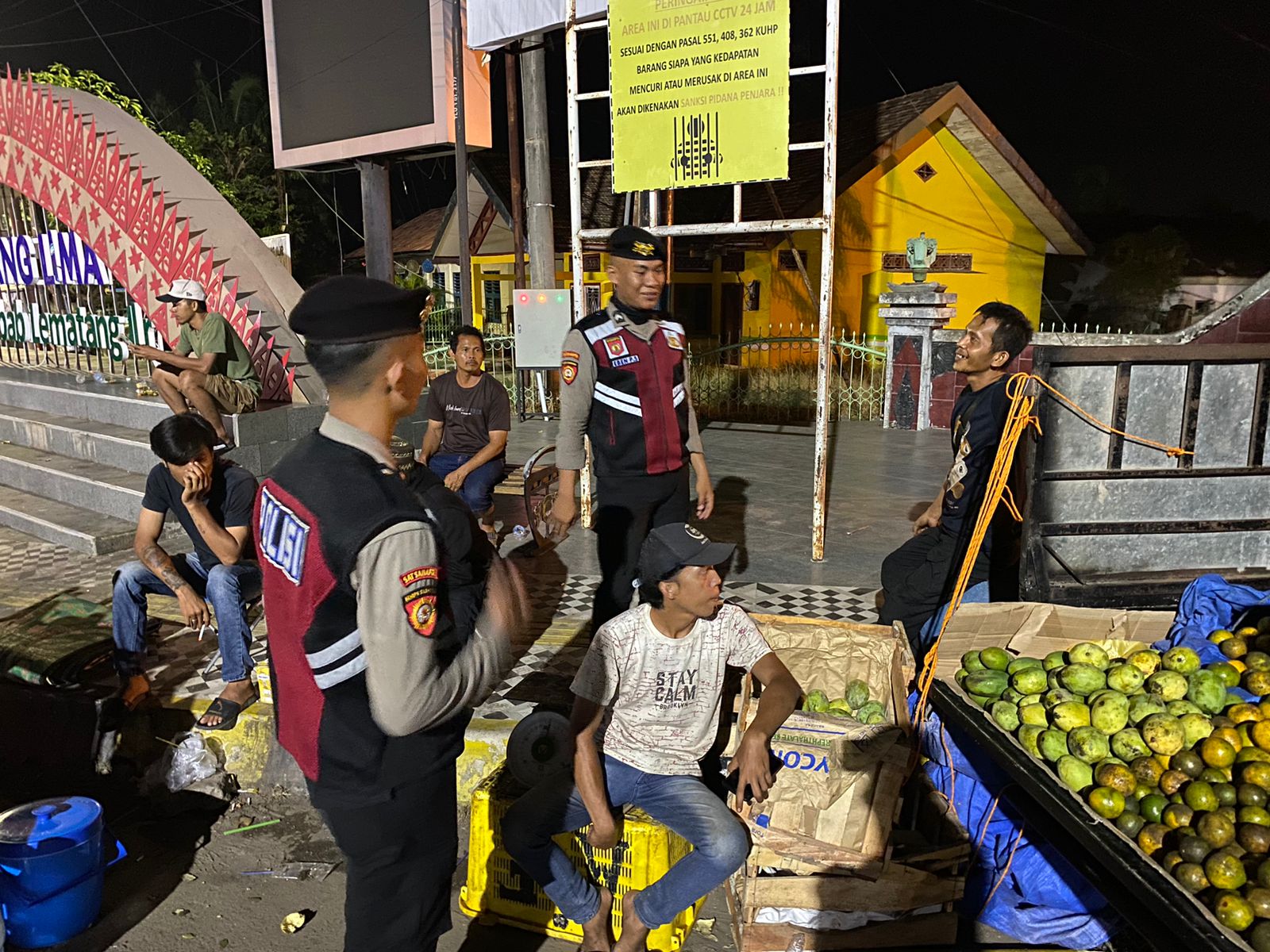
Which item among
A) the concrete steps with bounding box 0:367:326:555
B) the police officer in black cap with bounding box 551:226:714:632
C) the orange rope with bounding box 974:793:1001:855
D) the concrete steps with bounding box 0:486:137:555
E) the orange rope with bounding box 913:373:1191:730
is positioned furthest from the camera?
the concrete steps with bounding box 0:367:326:555

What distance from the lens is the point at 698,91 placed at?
6.31 m

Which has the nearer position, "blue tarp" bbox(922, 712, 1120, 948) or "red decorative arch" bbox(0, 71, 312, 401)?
"blue tarp" bbox(922, 712, 1120, 948)

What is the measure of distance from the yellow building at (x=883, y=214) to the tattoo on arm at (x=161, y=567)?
1367cm

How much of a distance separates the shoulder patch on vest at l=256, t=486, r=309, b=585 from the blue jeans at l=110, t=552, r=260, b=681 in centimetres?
280

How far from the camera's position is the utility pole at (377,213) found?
1581cm

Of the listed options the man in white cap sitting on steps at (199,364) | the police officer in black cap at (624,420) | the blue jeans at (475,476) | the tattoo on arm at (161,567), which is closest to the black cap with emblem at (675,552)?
the police officer in black cap at (624,420)

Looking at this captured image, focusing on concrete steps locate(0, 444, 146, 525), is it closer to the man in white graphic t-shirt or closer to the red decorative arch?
the red decorative arch

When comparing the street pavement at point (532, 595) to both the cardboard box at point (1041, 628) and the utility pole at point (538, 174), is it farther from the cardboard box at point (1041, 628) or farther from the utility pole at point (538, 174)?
the utility pole at point (538, 174)

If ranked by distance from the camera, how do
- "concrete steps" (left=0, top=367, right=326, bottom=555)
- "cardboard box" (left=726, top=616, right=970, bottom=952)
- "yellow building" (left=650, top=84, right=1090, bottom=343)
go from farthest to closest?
1. "yellow building" (left=650, top=84, right=1090, bottom=343)
2. "concrete steps" (left=0, top=367, right=326, bottom=555)
3. "cardboard box" (left=726, top=616, right=970, bottom=952)

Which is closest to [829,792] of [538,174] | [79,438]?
[79,438]

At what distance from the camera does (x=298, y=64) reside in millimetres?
16125

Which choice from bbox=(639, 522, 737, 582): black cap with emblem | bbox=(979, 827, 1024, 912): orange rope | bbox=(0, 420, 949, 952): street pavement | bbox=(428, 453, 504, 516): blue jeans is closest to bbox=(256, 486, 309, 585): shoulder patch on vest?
bbox=(639, 522, 737, 582): black cap with emblem

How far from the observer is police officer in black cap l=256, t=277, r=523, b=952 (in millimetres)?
1866

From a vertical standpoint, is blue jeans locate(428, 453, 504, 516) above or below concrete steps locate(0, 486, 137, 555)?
above
